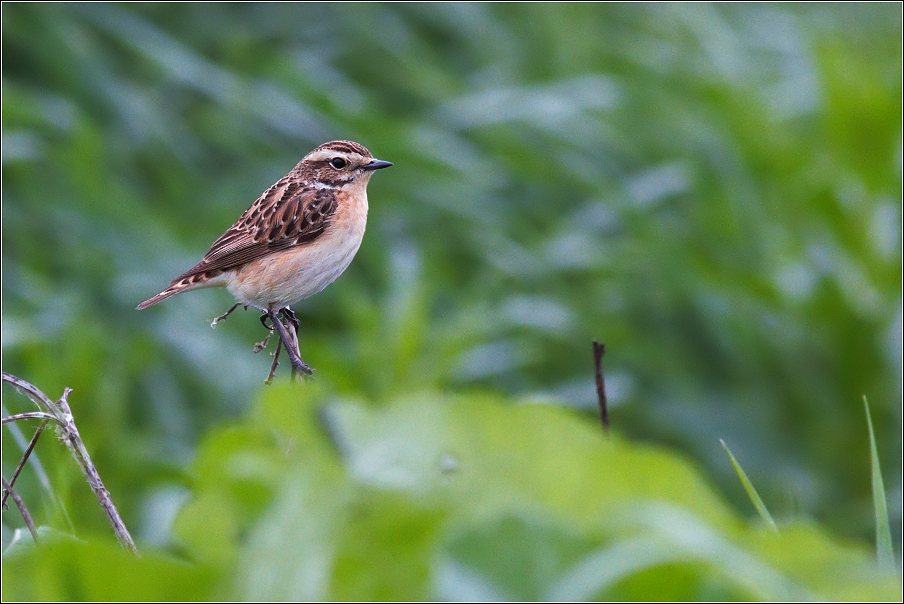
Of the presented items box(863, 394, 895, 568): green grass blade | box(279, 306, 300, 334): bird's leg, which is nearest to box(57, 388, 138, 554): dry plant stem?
box(863, 394, 895, 568): green grass blade

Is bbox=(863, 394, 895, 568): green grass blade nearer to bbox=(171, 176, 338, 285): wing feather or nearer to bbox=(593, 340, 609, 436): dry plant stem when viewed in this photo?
bbox=(593, 340, 609, 436): dry plant stem

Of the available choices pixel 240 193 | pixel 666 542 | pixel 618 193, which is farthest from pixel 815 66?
pixel 666 542

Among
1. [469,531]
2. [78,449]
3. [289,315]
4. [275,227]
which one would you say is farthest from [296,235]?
[469,531]

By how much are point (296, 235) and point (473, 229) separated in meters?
4.13

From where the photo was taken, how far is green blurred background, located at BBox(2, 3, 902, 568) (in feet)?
22.8

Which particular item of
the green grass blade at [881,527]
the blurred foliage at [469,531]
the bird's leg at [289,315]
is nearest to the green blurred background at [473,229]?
the bird's leg at [289,315]

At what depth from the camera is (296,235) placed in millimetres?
4359

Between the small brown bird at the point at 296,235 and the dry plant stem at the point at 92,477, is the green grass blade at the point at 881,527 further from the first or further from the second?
the small brown bird at the point at 296,235

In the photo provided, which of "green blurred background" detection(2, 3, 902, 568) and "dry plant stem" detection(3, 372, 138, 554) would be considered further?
"green blurred background" detection(2, 3, 902, 568)

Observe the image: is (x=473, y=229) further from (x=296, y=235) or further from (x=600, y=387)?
(x=600, y=387)

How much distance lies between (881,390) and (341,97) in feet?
14.5

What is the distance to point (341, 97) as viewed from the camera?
827 cm

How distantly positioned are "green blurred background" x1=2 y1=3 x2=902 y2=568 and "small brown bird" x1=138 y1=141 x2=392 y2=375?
5.53 ft

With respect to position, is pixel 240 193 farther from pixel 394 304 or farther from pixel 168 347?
pixel 394 304
